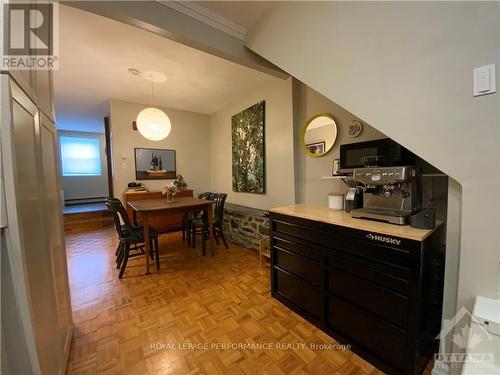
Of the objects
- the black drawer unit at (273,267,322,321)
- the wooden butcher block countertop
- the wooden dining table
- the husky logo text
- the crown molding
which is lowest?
the black drawer unit at (273,267,322,321)

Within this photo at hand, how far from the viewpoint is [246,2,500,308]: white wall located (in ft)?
3.05

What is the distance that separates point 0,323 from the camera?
0.69 meters

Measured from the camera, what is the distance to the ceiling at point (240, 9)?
1731mm

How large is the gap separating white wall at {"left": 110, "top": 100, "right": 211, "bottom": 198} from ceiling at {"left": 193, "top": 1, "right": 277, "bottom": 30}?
9.26ft

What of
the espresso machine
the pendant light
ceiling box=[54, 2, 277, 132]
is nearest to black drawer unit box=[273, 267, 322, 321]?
the espresso machine

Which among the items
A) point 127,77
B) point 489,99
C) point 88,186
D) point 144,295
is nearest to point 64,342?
point 144,295

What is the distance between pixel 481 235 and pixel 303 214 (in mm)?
970

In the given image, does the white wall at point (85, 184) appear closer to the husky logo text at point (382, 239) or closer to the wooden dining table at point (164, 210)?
the wooden dining table at point (164, 210)

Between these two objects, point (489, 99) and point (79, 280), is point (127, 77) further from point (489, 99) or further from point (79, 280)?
point (489, 99)

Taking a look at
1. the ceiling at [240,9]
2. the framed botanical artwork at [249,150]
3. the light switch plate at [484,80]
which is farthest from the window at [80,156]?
the light switch plate at [484,80]

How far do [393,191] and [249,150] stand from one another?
8.18 feet

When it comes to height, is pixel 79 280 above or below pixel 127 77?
below

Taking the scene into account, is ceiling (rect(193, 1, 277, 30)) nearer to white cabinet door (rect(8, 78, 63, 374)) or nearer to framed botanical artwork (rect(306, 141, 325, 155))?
framed botanical artwork (rect(306, 141, 325, 155))

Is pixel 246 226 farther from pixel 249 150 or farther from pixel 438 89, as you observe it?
pixel 438 89
